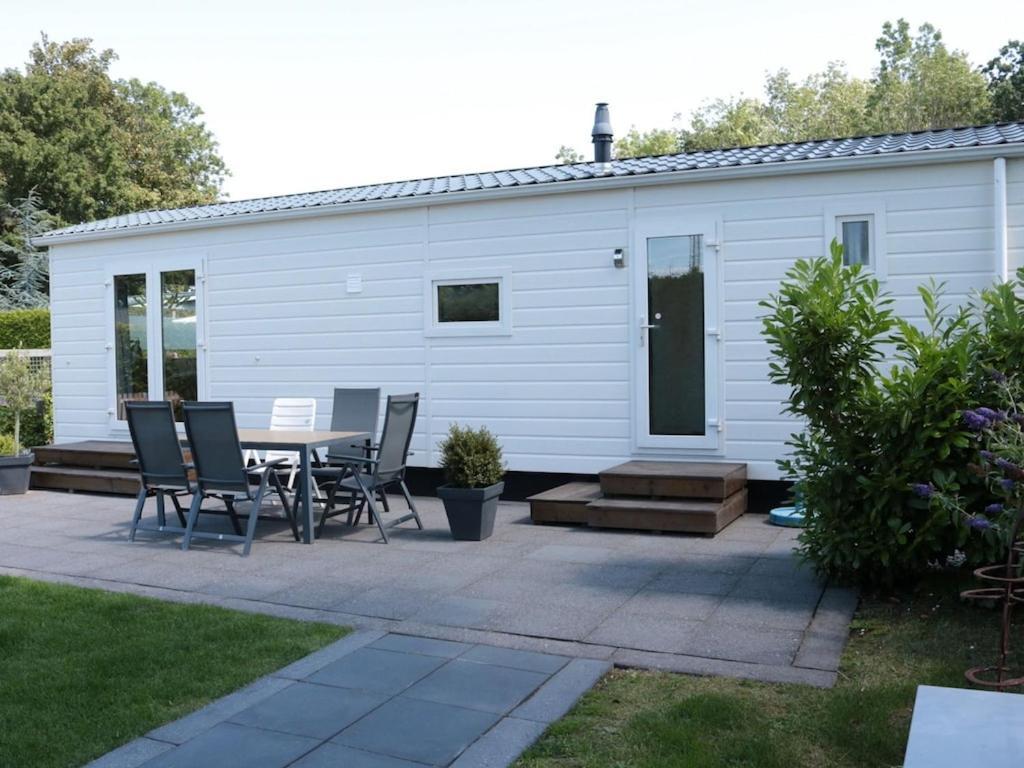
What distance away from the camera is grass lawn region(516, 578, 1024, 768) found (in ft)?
9.86

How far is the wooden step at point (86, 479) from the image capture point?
29.4ft

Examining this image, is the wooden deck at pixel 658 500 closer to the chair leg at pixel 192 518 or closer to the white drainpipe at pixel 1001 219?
the white drainpipe at pixel 1001 219

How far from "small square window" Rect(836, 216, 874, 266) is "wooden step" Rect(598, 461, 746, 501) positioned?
179 centimetres

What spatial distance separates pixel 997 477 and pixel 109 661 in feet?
13.0

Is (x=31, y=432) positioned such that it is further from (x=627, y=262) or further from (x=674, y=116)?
(x=674, y=116)

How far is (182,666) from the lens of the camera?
3908mm

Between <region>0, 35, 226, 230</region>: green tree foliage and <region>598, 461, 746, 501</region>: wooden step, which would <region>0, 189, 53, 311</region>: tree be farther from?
<region>598, 461, 746, 501</region>: wooden step

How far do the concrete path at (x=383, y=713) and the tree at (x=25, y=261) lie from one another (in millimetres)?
21103

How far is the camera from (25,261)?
23031 millimetres

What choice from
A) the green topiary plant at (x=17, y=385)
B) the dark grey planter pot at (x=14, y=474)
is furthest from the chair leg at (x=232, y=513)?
the green topiary plant at (x=17, y=385)

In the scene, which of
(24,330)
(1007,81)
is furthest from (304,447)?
(1007,81)

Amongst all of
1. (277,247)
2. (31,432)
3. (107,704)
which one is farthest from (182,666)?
(31,432)

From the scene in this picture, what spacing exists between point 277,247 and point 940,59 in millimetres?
37603

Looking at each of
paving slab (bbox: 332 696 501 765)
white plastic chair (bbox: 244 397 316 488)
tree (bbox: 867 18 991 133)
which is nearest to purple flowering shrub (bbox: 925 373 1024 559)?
paving slab (bbox: 332 696 501 765)
